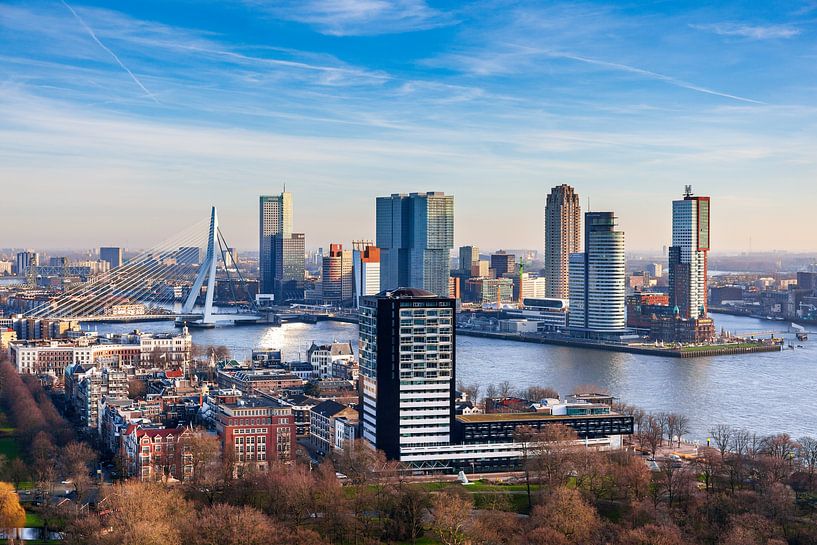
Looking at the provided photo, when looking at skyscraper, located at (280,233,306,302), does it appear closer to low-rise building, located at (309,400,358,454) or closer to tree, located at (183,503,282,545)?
low-rise building, located at (309,400,358,454)

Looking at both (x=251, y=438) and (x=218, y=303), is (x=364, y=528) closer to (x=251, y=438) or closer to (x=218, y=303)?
(x=251, y=438)

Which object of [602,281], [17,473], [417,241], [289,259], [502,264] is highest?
[417,241]

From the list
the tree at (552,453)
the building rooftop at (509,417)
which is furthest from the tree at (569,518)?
the building rooftop at (509,417)

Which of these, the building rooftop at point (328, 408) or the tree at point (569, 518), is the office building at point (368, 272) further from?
the tree at point (569, 518)

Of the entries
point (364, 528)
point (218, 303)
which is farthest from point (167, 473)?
point (218, 303)

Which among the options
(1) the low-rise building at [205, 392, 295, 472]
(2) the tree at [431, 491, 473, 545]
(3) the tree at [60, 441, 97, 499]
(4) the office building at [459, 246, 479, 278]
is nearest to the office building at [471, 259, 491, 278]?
(4) the office building at [459, 246, 479, 278]

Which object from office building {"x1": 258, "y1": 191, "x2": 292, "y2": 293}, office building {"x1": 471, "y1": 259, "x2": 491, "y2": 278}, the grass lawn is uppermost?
office building {"x1": 258, "y1": 191, "x2": 292, "y2": 293}

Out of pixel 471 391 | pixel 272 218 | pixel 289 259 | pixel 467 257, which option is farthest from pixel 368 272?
pixel 471 391

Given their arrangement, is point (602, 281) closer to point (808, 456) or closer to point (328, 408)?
point (328, 408)
